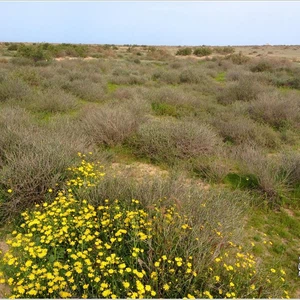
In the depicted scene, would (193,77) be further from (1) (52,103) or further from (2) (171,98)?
(1) (52,103)

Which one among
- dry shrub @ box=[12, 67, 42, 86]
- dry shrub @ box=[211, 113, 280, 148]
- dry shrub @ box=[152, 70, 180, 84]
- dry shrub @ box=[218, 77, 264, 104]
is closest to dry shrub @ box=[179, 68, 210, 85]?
dry shrub @ box=[152, 70, 180, 84]

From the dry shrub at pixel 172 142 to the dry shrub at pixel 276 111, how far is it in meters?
3.31

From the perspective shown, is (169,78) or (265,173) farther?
(169,78)

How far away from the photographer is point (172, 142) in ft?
20.0

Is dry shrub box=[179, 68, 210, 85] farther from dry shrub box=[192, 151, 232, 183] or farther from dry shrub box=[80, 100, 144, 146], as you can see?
dry shrub box=[192, 151, 232, 183]

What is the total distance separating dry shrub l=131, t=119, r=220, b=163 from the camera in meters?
6.02

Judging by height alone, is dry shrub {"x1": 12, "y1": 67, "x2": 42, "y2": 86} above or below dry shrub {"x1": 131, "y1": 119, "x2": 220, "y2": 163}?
above

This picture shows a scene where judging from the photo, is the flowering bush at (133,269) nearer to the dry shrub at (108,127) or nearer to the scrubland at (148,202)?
the scrubland at (148,202)

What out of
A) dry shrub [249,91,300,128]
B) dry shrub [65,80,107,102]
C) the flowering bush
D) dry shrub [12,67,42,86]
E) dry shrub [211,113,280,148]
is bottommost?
the flowering bush

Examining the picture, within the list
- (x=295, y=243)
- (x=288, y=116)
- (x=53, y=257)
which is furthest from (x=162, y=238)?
(x=288, y=116)

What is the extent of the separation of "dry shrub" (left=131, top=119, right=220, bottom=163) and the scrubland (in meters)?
0.03

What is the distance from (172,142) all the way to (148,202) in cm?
282

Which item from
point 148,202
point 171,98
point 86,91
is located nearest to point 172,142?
point 148,202

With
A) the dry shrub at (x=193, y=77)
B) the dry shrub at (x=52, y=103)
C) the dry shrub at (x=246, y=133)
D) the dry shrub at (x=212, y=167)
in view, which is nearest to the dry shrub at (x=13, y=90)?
the dry shrub at (x=52, y=103)
